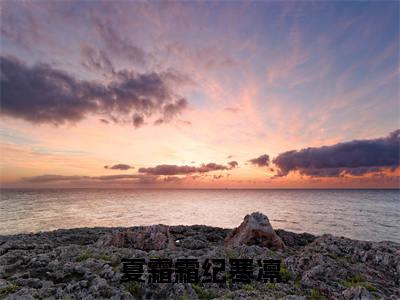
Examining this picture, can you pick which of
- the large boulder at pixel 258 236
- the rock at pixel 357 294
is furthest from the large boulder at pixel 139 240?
the rock at pixel 357 294

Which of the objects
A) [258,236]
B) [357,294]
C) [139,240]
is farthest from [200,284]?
[258,236]

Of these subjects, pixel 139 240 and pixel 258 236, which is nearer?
pixel 139 240

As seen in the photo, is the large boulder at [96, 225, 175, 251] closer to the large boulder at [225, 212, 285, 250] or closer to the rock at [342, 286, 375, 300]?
the large boulder at [225, 212, 285, 250]

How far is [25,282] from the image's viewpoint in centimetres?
1338

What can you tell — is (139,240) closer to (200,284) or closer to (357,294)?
(200,284)

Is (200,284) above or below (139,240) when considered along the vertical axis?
below

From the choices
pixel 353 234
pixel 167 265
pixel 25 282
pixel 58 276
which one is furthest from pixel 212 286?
pixel 353 234

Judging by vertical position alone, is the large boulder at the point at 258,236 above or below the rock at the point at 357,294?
above

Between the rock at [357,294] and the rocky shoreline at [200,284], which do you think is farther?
the rocky shoreline at [200,284]

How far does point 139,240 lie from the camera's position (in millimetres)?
22578

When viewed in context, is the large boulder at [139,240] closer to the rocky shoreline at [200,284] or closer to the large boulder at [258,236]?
the rocky shoreline at [200,284]

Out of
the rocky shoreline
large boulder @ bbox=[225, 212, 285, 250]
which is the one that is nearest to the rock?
the rocky shoreline

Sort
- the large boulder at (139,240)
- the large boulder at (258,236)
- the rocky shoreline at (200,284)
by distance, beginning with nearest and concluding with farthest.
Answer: the rocky shoreline at (200,284) → the large boulder at (139,240) → the large boulder at (258,236)

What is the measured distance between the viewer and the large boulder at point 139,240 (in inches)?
855
